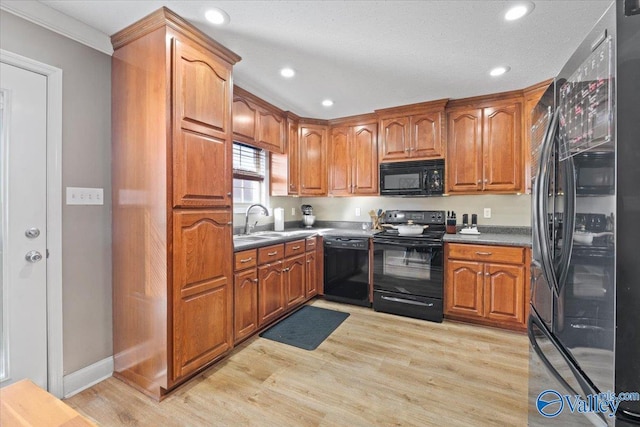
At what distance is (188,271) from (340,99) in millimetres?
2397

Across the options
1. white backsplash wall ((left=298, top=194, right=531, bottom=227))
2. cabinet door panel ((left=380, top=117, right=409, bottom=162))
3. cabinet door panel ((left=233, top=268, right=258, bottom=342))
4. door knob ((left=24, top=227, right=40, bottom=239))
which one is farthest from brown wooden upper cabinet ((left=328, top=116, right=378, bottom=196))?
door knob ((left=24, top=227, right=40, bottom=239))

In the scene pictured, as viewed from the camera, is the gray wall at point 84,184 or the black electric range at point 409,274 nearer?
the gray wall at point 84,184

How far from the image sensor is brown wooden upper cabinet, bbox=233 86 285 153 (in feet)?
9.21

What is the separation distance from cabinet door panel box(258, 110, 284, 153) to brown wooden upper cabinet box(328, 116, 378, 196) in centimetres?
79

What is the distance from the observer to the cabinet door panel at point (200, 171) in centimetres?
181

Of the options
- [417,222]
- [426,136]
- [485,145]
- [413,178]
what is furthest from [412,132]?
[417,222]

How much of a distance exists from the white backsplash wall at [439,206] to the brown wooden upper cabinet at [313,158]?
434 millimetres

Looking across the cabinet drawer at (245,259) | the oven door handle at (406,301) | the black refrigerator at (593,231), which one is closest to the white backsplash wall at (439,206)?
the oven door handle at (406,301)

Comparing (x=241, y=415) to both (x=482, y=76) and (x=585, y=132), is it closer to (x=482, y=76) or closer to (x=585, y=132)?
(x=585, y=132)

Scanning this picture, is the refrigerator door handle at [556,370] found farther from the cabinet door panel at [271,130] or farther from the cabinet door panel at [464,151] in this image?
the cabinet door panel at [271,130]

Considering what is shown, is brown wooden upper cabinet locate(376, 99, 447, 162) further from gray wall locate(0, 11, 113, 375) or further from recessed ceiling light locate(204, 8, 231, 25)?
gray wall locate(0, 11, 113, 375)

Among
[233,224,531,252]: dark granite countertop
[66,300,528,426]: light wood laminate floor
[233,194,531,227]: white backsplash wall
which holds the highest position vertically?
[233,194,531,227]: white backsplash wall

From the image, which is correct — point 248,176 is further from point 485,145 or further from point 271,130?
point 485,145

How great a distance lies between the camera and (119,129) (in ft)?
6.47
